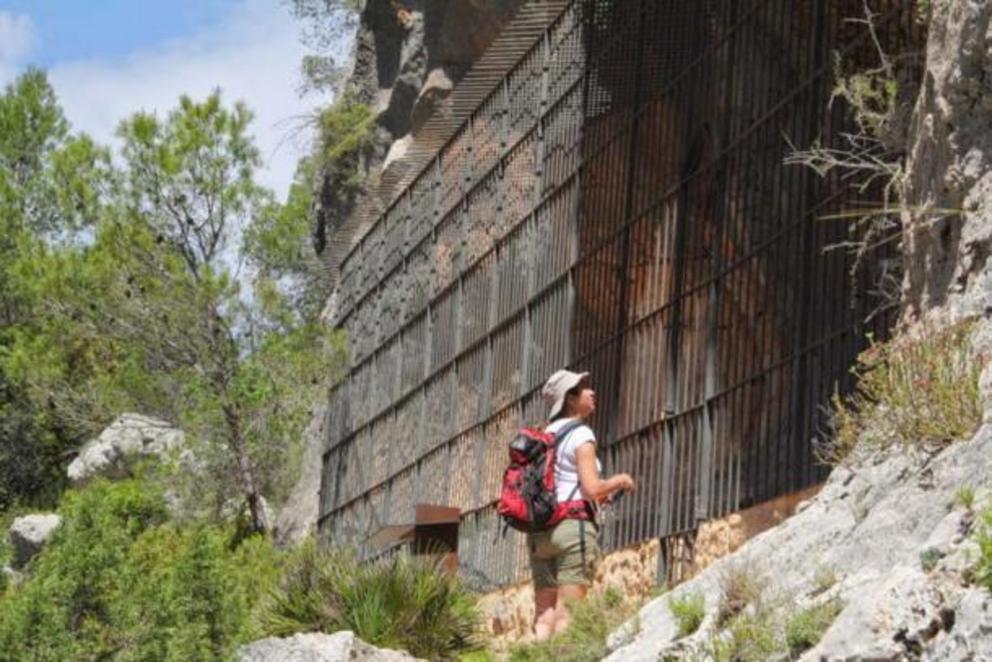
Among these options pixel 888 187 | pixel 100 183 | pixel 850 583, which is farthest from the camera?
pixel 100 183

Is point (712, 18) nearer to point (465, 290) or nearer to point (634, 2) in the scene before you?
point (634, 2)

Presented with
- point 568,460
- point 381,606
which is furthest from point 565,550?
point 381,606

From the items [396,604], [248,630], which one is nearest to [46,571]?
[248,630]

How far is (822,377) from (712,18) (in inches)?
128

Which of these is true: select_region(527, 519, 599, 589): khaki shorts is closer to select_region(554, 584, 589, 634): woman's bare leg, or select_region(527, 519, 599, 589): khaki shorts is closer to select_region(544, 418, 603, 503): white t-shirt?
select_region(554, 584, 589, 634): woman's bare leg

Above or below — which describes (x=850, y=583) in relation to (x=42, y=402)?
below

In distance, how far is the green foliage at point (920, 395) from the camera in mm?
7523

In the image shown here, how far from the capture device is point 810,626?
6.89 metres

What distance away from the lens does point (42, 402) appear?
133 ft

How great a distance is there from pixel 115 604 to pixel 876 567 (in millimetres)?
8997

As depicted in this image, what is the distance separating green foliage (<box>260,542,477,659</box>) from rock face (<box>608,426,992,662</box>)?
4.92 m

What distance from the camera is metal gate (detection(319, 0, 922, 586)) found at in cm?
1080

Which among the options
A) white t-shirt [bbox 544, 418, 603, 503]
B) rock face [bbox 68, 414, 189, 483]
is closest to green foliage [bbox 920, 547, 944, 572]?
white t-shirt [bbox 544, 418, 603, 503]

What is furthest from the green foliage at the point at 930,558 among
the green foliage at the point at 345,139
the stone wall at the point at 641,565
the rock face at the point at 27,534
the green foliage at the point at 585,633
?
the rock face at the point at 27,534
